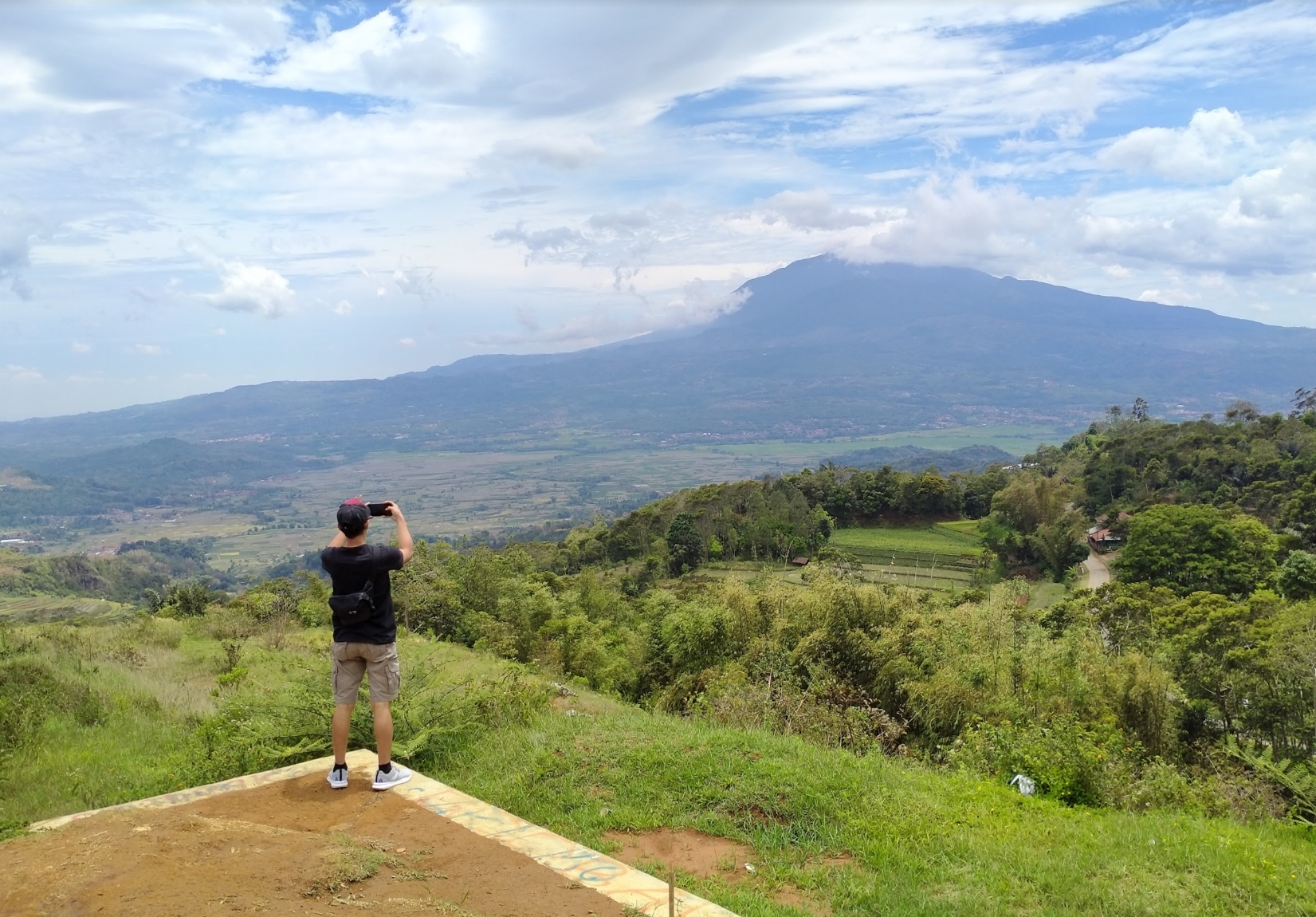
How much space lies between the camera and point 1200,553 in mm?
34344

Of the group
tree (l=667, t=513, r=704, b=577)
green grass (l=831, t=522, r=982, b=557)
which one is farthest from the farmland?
green grass (l=831, t=522, r=982, b=557)

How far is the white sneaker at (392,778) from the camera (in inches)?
209

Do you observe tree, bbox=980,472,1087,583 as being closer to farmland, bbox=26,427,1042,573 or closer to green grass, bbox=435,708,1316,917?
green grass, bbox=435,708,1316,917

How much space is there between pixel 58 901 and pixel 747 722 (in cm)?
567

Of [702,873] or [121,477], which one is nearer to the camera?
[702,873]

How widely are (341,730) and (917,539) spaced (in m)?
50.1

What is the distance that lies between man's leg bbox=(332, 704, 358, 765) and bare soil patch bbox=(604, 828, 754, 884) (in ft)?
5.82

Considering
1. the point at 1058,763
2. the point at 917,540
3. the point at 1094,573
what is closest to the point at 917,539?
the point at 917,540

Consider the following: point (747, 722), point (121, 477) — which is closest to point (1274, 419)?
point (747, 722)

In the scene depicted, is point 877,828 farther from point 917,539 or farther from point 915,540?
point 917,539

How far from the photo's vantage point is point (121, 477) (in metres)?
159

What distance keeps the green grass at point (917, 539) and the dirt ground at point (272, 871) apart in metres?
46.7

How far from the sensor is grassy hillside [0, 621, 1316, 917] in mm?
4418

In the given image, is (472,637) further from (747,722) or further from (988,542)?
(988,542)
